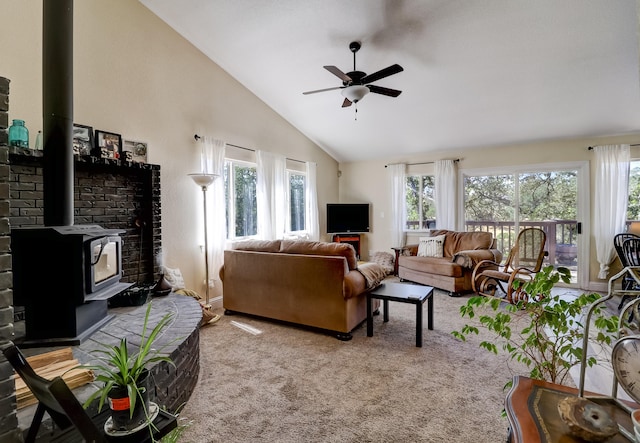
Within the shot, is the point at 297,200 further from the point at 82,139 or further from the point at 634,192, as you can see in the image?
the point at 634,192

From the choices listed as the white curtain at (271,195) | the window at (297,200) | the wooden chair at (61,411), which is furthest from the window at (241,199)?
the wooden chair at (61,411)

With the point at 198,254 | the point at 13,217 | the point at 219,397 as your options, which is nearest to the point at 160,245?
the point at 198,254

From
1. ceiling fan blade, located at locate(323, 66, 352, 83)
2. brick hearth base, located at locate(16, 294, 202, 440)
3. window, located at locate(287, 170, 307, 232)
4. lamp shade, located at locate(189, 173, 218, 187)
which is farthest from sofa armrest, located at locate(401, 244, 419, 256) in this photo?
brick hearth base, located at locate(16, 294, 202, 440)

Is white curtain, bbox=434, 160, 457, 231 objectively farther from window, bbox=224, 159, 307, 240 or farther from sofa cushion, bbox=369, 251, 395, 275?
window, bbox=224, 159, 307, 240

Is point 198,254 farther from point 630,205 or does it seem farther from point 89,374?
point 630,205

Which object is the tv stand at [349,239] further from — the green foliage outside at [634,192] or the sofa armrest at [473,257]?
the green foliage outside at [634,192]

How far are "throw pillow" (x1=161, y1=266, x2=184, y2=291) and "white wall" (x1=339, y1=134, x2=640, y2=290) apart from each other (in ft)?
14.2

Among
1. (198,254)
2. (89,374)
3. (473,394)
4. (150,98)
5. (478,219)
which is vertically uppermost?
(150,98)

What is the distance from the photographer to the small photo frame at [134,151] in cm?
320

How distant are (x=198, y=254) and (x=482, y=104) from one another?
447cm

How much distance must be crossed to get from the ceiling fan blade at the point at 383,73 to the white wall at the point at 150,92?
224 cm

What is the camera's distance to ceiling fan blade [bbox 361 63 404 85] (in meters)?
2.95

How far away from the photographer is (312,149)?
6410 millimetres

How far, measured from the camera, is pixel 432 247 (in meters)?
5.33
